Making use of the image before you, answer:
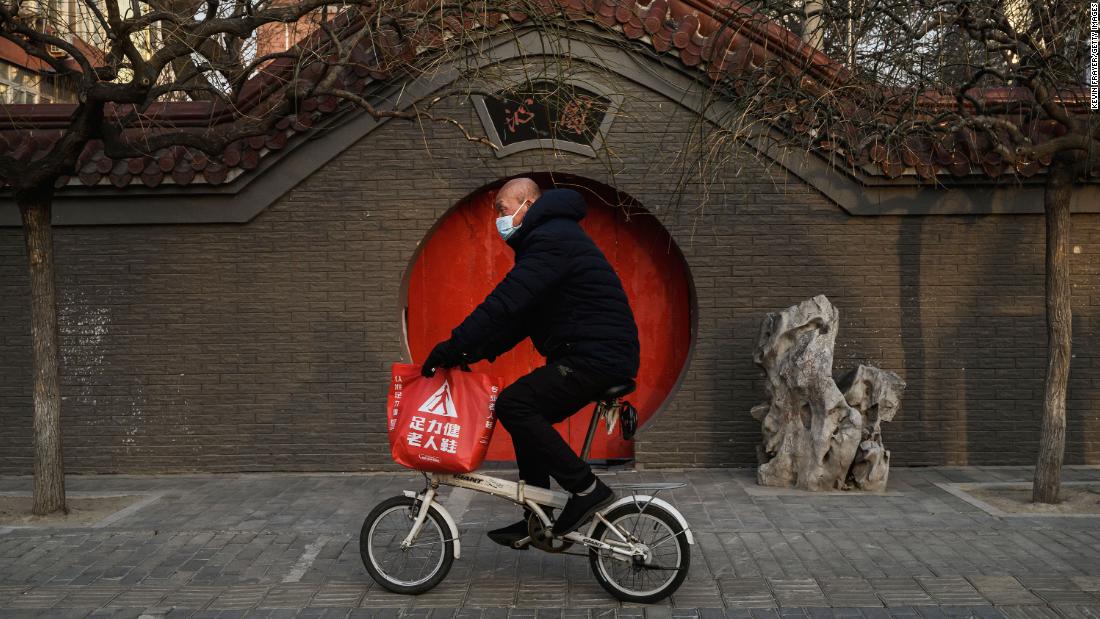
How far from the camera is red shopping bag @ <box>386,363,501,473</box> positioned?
591 cm

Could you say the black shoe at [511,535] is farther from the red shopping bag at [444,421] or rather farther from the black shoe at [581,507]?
the red shopping bag at [444,421]

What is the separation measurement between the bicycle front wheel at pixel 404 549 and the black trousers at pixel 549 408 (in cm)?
67

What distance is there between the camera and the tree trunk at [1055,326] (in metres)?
8.30

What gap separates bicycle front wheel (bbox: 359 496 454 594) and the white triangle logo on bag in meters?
0.51

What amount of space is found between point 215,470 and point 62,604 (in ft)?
13.6

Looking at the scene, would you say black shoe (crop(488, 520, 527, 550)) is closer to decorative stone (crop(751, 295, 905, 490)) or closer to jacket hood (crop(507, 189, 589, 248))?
A: jacket hood (crop(507, 189, 589, 248))

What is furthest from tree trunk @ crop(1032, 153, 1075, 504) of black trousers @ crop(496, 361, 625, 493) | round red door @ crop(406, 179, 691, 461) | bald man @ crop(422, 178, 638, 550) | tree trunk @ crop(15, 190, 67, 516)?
tree trunk @ crop(15, 190, 67, 516)

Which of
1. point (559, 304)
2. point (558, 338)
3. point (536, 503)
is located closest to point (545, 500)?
point (536, 503)

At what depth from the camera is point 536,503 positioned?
5984mm

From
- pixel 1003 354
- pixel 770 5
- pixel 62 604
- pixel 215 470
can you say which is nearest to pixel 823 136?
pixel 770 5

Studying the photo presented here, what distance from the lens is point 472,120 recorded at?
10.2 m

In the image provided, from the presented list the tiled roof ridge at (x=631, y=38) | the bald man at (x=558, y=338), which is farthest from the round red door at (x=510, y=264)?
the bald man at (x=558, y=338)

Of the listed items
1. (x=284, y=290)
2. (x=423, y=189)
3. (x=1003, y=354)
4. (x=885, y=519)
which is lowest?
(x=885, y=519)

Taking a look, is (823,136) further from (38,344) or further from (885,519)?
(38,344)
